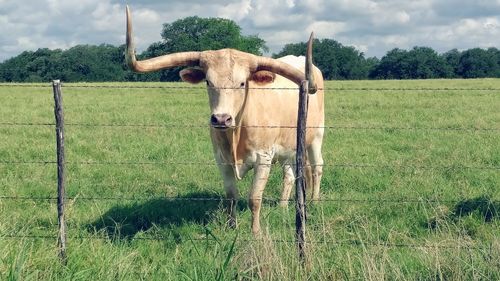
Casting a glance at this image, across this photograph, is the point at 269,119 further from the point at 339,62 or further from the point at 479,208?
the point at 339,62

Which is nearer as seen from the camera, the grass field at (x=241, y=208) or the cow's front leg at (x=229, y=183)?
the grass field at (x=241, y=208)

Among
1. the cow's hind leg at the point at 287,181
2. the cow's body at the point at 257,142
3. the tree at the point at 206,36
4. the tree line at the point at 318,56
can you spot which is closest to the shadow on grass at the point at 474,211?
the cow's body at the point at 257,142

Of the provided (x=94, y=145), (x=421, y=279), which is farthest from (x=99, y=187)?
(x=421, y=279)

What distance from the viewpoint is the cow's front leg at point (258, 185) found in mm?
6043

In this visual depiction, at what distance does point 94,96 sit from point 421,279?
20.4 meters

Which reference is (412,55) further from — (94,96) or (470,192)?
(470,192)

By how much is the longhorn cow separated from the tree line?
55.8m

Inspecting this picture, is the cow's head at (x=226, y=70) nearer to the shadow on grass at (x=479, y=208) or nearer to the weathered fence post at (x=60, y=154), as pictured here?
the weathered fence post at (x=60, y=154)

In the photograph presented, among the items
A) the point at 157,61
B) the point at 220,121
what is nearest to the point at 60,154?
the point at 220,121

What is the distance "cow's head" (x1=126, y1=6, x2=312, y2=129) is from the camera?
18.1 feet

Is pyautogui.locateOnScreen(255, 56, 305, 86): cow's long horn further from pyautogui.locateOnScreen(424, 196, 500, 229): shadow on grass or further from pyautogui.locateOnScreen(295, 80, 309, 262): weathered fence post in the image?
pyautogui.locateOnScreen(424, 196, 500, 229): shadow on grass

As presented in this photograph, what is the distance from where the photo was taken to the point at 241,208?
7.14m

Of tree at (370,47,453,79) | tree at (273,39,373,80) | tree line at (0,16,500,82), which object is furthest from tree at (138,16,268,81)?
tree at (370,47,453,79)

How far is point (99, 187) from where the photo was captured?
25.3 ft
